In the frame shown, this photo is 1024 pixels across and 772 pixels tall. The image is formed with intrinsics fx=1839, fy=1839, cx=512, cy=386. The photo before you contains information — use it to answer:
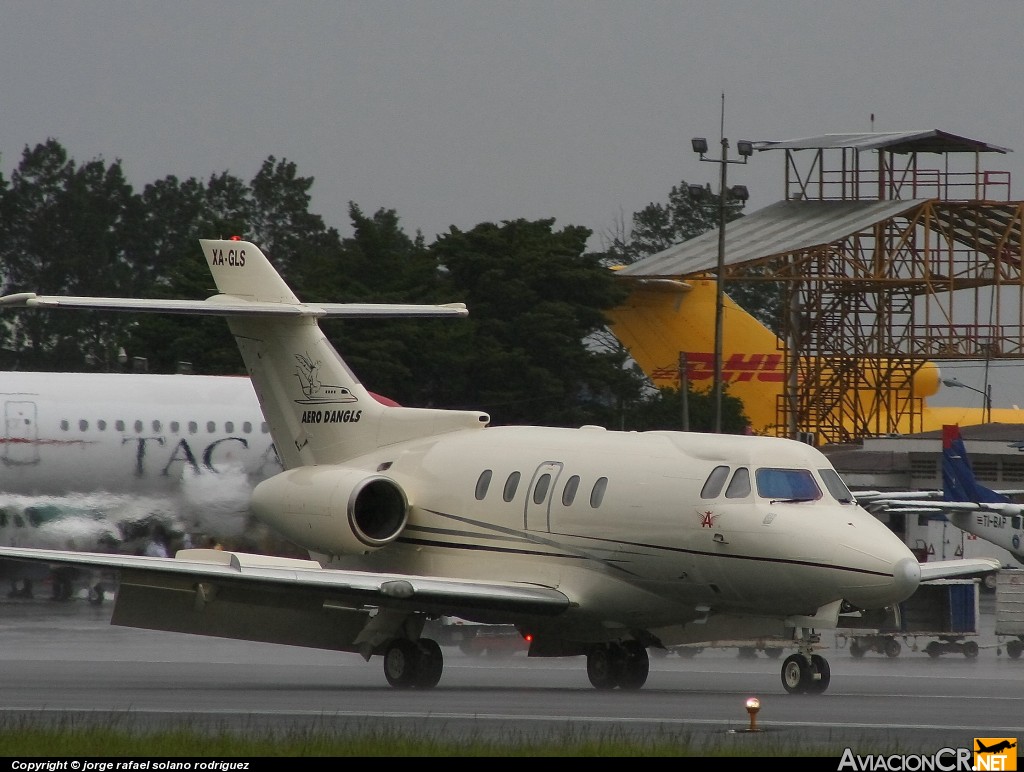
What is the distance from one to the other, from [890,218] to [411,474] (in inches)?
1478

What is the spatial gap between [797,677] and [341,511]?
633 cm

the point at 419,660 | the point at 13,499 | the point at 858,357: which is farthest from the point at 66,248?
the point at 419,660

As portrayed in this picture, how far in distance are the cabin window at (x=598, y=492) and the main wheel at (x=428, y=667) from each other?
2.50 m

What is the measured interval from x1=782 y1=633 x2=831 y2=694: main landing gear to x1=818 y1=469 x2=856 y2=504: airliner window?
1771mm

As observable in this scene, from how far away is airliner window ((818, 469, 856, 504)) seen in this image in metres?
20.5

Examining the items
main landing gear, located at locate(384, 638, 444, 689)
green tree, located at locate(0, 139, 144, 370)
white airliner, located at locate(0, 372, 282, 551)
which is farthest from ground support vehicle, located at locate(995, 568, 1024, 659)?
green tree, located at locate(0, 139, 144, 370)

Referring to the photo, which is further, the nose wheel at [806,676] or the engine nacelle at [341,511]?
the engine nacelle at [341,511]

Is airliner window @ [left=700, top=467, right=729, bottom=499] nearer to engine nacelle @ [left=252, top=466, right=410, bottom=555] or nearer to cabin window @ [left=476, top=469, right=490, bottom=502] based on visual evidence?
cabin window @ [left=476, top=469, right=490, bottom=502]

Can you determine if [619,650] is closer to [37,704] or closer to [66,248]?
[37,704]

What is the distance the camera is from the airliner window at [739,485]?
800 inches

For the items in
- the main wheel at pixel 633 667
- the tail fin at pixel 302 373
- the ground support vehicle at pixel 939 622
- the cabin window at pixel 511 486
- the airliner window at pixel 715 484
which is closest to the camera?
the airliner window at pixel 715 484

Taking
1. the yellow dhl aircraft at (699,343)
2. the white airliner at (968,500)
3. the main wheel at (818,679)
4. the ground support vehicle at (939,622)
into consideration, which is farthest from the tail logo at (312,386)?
the yellow dhl aircraft at (699,343)

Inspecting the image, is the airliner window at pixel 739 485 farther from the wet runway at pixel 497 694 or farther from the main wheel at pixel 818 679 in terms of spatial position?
the wet runway at pixel 497 694

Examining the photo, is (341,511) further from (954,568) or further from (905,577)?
→ (954,568)
